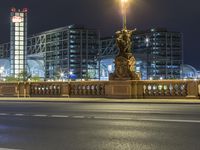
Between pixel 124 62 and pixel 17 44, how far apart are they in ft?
463

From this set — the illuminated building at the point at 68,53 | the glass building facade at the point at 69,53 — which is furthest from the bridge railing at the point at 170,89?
the illuminated building at the point at 68,53

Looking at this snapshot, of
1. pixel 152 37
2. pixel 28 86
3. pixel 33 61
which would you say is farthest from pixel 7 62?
pixel 28 86

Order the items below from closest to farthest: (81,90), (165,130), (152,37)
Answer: (165,130) < (81,90) < (152,37)

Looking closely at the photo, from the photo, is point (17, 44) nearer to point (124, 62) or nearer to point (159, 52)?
point (159, 52)

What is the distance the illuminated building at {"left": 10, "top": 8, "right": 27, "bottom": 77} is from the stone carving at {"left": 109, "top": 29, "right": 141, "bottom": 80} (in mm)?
137080

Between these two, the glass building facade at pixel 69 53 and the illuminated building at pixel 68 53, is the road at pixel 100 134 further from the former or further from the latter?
the illuminated building at pixel 68 53

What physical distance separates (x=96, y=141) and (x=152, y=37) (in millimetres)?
171107

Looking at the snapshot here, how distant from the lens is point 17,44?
6693 inches

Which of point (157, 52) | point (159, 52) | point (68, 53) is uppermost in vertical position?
point (159, 52)

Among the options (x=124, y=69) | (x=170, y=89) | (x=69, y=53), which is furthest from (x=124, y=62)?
(x=69, y=53)

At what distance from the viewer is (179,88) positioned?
105 ft

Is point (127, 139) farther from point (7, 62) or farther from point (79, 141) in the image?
point (7, 62)

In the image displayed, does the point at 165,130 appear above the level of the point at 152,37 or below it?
below

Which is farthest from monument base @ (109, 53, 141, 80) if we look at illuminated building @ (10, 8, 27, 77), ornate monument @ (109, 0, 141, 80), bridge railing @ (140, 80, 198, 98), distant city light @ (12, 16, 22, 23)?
distant city light @ (12, 16, 22, 23)
